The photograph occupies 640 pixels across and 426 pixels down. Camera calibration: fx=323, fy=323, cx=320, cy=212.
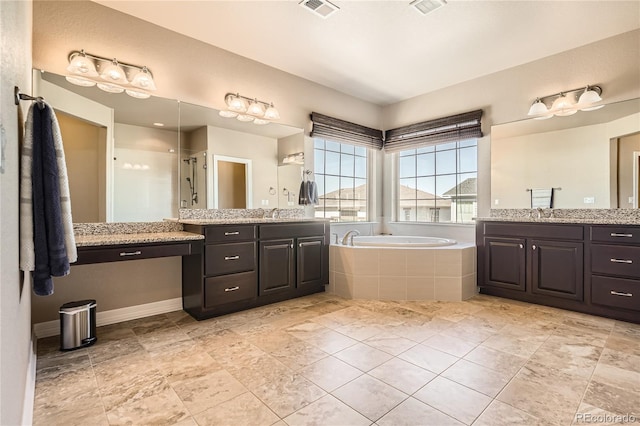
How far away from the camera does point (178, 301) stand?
3047 mm

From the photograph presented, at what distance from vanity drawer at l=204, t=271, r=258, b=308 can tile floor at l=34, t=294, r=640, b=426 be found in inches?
6.5

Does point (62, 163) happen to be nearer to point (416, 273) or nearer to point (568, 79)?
point (416, 273)

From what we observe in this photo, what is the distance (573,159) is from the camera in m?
3.32

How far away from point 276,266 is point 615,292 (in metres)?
3.01

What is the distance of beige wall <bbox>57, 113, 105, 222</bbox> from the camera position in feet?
8.05

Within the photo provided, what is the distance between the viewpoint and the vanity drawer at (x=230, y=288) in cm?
276

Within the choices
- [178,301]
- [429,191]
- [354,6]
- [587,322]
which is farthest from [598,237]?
[178,301]

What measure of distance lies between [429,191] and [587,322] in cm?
237

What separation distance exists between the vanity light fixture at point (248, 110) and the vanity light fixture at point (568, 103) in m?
2.83

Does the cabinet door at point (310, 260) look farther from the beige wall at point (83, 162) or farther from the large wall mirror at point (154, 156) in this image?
the beige wall at point (83, 162)

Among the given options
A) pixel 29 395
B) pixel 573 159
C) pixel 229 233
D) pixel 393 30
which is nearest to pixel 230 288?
pixel 229 233

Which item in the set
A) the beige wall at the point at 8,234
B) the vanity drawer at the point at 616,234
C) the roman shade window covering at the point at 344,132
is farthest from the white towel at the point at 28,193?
the vanity drawer at the point at 616,234

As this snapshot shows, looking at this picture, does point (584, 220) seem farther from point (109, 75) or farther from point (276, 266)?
point (109, 75)

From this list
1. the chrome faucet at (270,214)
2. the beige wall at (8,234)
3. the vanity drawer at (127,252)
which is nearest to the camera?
the beige wall at (8,234)
